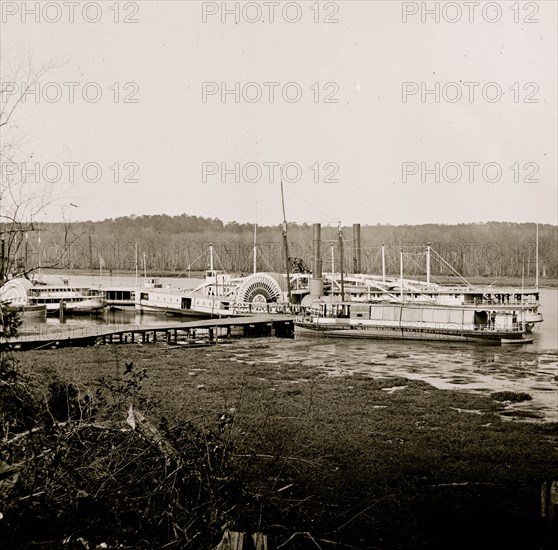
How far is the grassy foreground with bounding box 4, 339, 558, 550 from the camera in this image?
770cm

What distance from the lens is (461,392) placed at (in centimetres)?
2503

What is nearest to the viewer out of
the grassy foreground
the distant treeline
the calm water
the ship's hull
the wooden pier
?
the grassy foreground

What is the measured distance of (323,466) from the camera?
44.5 ft

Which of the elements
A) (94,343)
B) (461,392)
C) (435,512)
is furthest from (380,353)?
(435,512)

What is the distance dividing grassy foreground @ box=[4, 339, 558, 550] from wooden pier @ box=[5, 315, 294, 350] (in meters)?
9.08

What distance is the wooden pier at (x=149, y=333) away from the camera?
114 ft

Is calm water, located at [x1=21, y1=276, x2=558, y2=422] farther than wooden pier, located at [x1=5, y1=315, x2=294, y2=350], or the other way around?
wooden pier, located at [x1=5, y1=315, x2=294, y2=350]

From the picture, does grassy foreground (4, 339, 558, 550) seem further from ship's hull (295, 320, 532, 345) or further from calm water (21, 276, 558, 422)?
ship's hull (295, 320, 532, 345)

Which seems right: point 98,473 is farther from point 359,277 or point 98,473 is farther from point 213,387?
point 359,277

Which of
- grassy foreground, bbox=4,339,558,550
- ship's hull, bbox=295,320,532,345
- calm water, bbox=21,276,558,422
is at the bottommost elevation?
Answer: calm water, bbox=21,276,558,422

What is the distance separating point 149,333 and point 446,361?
21.1m

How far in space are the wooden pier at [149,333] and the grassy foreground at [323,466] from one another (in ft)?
29.8

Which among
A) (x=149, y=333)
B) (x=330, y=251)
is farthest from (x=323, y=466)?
(x=330, y=251)

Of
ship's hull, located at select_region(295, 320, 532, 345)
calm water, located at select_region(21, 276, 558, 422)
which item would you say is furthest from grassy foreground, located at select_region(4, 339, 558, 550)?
ship's hull, located at select_region(295, 320, 532, 345)
